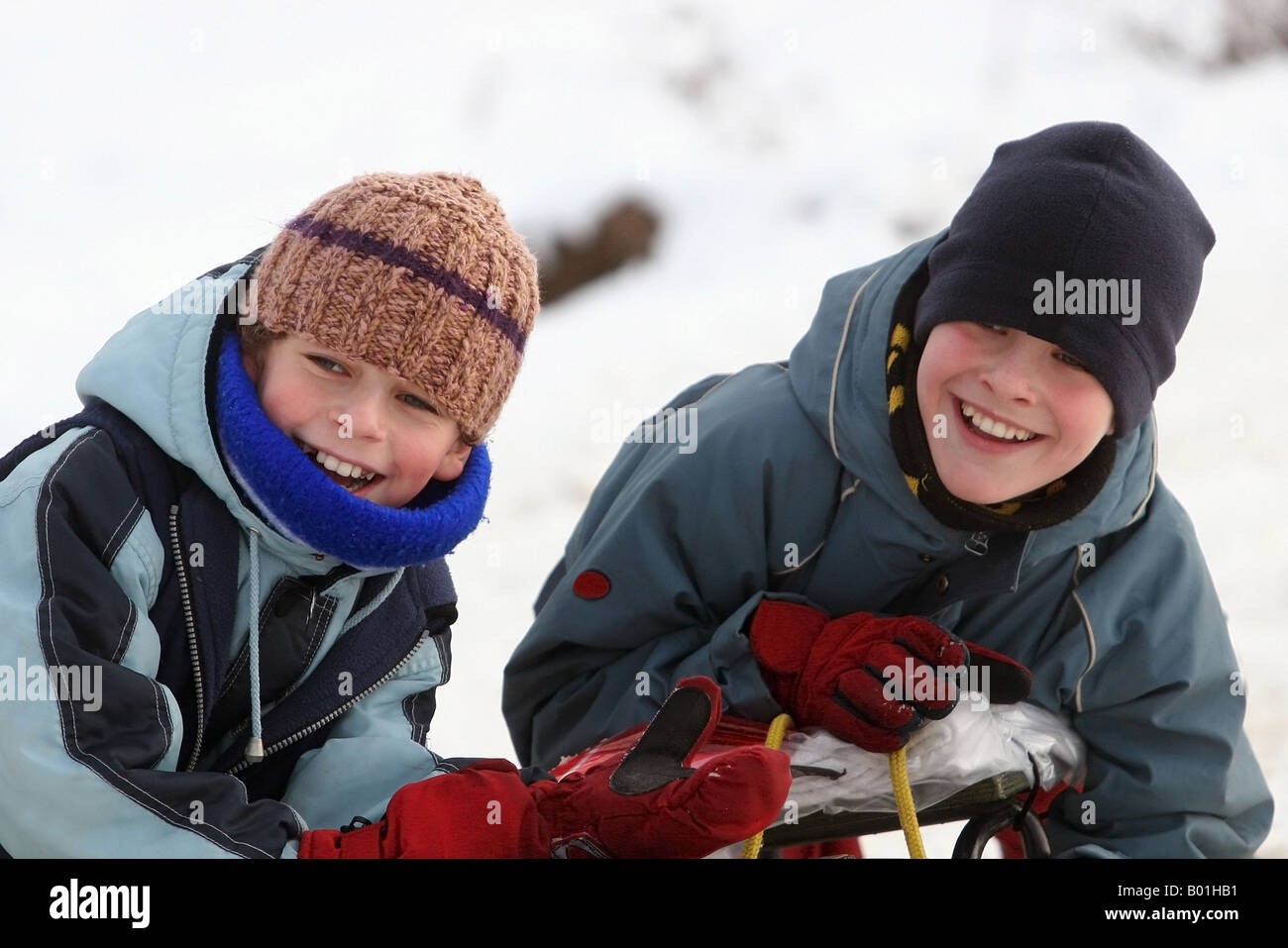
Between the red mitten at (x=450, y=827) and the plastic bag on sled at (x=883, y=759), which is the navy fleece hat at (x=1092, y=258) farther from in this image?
the red mitten at (x=450, y=827)

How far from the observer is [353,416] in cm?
131

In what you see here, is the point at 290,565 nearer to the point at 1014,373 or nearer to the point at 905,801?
the point at 905,801

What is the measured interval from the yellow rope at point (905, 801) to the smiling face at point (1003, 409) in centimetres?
28

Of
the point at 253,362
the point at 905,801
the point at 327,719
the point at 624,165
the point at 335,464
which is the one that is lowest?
the point at 905,801

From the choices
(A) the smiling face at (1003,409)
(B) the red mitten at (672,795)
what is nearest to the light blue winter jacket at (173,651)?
(B) the red mitten at (672,795)

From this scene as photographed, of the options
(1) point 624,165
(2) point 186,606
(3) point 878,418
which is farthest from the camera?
(1) point 624,165

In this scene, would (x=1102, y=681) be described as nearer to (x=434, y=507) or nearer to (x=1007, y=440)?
(x=1007, y=440)

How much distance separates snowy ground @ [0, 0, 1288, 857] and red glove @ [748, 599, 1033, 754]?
0.62 m

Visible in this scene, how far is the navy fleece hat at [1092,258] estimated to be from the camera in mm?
1423

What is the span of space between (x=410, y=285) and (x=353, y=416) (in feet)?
0.40

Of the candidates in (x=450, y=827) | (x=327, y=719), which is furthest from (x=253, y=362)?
(x=450, y=827)

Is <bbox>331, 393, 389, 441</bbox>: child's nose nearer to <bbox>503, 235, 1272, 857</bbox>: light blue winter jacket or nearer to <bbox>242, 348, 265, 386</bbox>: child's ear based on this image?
<bbox>242, 348, 265, 386</bbox>: child's ear

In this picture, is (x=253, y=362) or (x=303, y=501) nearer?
(x=303, y=501)
